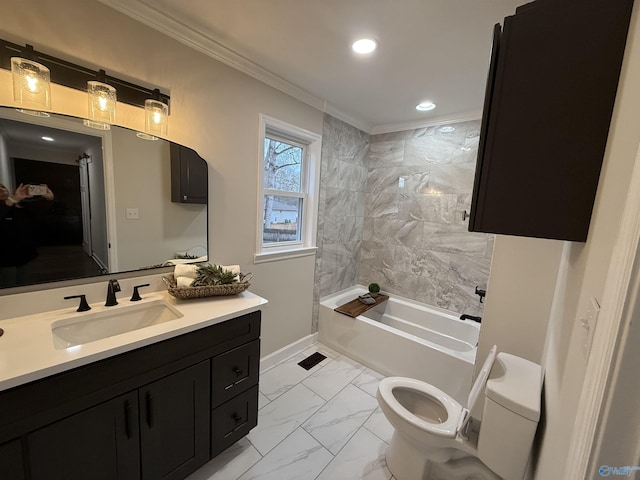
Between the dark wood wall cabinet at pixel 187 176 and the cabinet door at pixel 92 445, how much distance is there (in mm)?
1096

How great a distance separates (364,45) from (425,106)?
3.66 ft

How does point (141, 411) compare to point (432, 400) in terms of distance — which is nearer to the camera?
point (141, 411)

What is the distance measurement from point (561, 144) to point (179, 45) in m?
1.94

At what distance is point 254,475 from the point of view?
4.70 ft

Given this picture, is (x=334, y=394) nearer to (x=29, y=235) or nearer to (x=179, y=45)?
(x=29, y=235)

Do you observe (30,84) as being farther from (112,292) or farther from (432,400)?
(432,400)

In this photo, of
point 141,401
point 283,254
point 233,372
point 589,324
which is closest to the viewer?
point 589,324

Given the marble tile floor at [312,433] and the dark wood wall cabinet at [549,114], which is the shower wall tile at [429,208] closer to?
the marble tile floor at [312,433]

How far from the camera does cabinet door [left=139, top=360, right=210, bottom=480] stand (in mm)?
1127

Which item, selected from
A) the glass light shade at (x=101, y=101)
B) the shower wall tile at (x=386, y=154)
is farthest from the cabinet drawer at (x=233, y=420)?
the shower wall tile at (x=386, y=154)

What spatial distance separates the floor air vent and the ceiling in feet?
7.97

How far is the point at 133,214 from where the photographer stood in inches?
58.3

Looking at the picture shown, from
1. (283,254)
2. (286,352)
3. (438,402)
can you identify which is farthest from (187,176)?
(438,402)

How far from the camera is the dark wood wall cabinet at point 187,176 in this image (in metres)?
1.58
